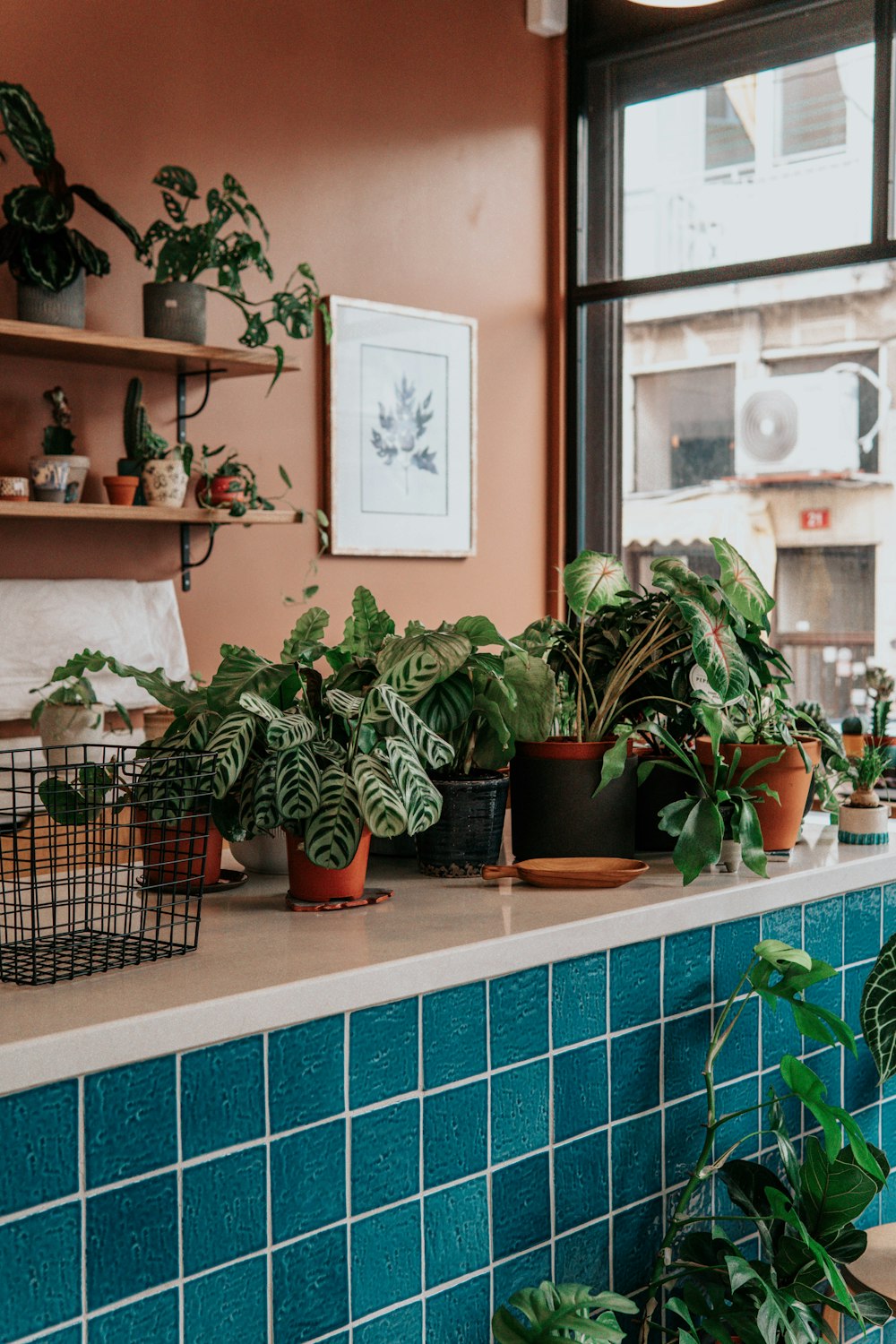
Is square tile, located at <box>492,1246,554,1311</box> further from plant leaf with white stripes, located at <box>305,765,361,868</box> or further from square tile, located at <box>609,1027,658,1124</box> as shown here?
plant leaf with white stripes, located at <box>305,765,361,868</box>

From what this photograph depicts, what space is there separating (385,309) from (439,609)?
3.06ft

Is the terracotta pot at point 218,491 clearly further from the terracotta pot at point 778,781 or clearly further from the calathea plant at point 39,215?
the terracotta pot at point 778,781

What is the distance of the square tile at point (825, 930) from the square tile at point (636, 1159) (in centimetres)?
33

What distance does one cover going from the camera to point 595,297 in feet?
15.7

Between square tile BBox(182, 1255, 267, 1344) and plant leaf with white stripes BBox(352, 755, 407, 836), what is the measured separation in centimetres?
41

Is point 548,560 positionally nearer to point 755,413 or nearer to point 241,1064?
point 755,413

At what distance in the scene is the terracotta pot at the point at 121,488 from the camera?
11.1 feet

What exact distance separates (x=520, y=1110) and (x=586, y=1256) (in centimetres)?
20

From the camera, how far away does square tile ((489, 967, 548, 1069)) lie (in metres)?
1.38

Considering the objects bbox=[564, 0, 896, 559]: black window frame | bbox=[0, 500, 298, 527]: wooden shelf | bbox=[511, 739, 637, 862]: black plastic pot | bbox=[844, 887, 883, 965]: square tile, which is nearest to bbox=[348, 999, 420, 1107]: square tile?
bbox=[511, 739, 637, 862]: black plastic pot

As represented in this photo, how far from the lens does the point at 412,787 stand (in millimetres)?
1440

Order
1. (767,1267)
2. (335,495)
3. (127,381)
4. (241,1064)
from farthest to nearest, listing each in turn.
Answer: (335,495) → (127,381) → (767,1267) → (241,1064)

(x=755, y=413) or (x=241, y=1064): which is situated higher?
(x=755, y=413)

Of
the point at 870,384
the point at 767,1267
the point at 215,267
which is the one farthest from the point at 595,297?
the point at 767,1267
